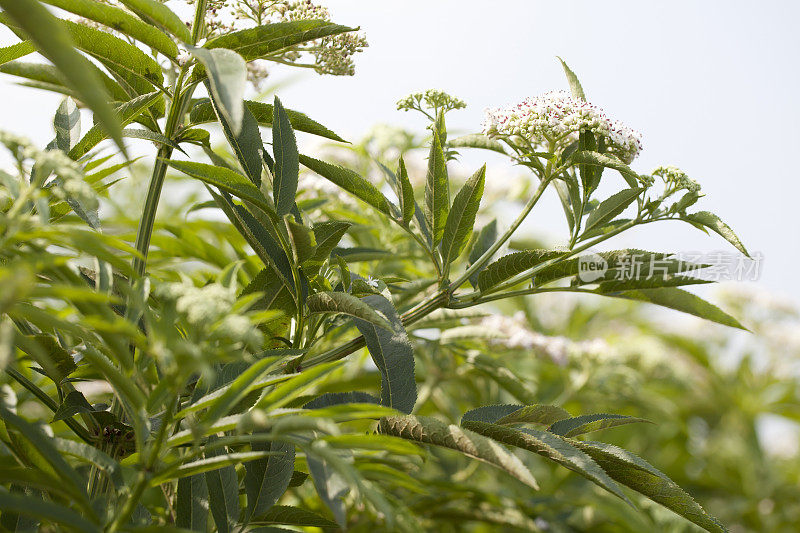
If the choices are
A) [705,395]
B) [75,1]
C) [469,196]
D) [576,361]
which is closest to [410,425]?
[469,196]

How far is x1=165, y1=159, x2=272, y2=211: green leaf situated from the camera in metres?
0.84

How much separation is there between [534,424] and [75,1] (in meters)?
0.84

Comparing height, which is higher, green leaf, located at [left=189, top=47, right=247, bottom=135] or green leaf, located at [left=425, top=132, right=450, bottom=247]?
green leaf, located at [left=189, top=47, right=247, bottom=135]

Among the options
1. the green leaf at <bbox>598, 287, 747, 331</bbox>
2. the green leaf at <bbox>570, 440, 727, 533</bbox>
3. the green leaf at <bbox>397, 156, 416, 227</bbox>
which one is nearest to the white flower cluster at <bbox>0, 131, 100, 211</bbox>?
the green leaf at <bbox>397, 156, 416, 227</bbox>

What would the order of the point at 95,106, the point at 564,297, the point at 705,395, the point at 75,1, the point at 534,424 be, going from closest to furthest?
the point at 95,106 → the point at 75,1 → the point at 534,424 → the point at 564,297 → the point at 705,395

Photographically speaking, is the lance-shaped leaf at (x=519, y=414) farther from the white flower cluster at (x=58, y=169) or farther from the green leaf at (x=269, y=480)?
the white flower cluster at (x=58, y=169)

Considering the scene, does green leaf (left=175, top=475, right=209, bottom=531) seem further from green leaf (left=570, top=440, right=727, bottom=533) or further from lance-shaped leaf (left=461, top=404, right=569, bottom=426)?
green leaf (left=570, top=440, right=727, bottom=533)

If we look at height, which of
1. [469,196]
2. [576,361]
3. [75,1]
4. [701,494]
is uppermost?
[75,1]

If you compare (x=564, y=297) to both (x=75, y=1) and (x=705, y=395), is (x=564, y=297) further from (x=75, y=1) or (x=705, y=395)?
(x=75, y=1)

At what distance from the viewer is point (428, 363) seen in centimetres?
199

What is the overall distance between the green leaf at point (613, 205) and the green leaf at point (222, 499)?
2.23 ft

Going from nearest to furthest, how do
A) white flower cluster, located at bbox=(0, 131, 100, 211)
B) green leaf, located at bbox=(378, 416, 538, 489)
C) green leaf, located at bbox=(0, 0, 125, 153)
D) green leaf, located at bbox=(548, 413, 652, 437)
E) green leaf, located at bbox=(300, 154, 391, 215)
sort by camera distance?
green leaf, located at bbox=(0, 0, 125, 153) → white flower cluster, located at bbox=(0, 131, 100, 211) → green leaf, located at bbox=(378, 416, 538, 489) → green leaf, located at bbox=(548, 413, 652, 437) → green leaf, located at bbox=(300, 154, 391, 215)

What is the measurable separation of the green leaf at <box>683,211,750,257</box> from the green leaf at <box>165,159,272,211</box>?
68 centimetres

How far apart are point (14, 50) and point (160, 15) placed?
A: 272 mm
